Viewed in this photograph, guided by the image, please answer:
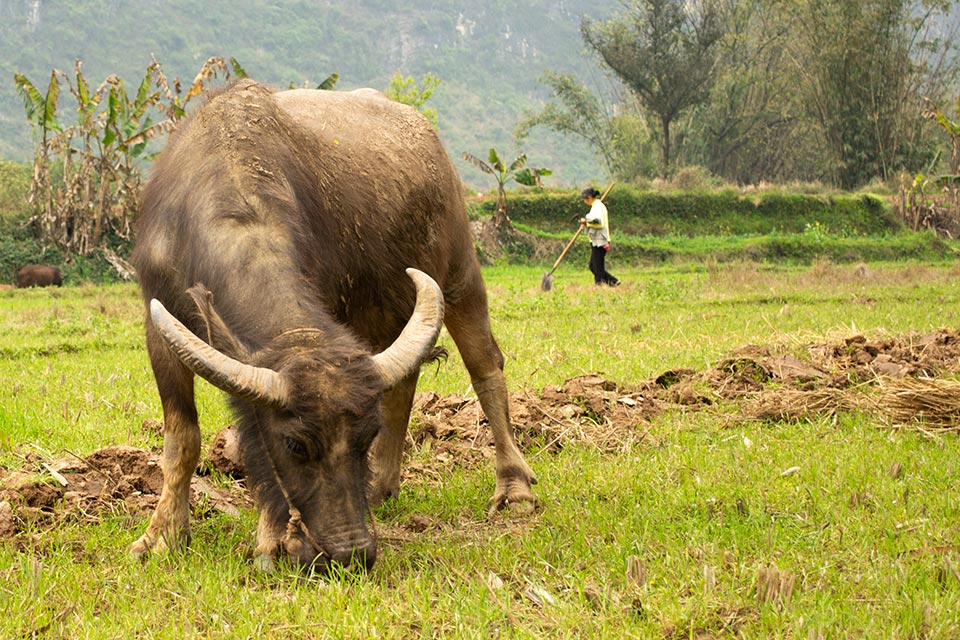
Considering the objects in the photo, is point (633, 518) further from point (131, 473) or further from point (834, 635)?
point (131, 473)

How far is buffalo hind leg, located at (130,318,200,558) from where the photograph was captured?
13.4ft

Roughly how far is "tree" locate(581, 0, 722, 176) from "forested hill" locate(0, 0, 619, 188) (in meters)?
34.9

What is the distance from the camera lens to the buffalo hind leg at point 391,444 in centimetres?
498

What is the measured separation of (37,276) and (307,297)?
17.6m

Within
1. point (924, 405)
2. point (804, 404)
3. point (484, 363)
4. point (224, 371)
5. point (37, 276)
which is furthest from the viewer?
point (37, 276)

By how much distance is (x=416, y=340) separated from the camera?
3.57m

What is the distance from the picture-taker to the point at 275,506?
3.59 metres

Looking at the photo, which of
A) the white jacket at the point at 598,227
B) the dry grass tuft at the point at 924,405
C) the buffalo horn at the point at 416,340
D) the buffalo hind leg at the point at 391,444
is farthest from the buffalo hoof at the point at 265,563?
the white jacket at the point at 598,227

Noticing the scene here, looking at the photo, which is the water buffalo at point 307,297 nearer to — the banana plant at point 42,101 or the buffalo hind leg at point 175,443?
the buffalo hind leg at point 175,443

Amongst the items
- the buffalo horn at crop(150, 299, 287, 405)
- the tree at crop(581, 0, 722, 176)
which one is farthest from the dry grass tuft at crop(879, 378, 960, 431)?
the tree at crop(581, 0, 722, 176)

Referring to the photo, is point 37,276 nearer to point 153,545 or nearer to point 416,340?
point 153,545

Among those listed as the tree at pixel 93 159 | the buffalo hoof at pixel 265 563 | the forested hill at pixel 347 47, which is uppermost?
the buffalo hoof at pixel 265 563

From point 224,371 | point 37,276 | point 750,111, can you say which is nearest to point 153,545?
point 224,371

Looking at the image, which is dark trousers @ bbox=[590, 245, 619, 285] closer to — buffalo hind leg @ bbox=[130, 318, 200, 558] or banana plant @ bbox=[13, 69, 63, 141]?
banana plant @ bbox=[13, 69, 63, 141]
